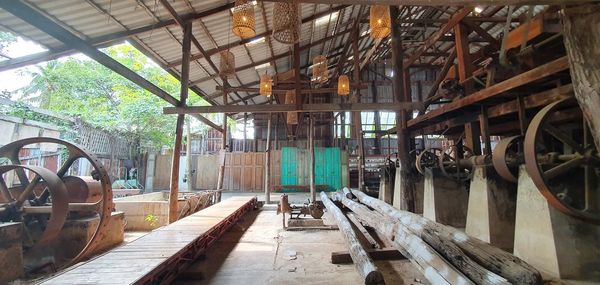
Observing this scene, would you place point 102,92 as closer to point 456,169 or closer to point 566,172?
point 456,169

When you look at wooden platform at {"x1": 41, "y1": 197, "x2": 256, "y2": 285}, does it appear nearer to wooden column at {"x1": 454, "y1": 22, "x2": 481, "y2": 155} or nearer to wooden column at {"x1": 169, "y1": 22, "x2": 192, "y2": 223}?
wooden column at {"x1": 169, "y1": 22, "x2": 192, "y2": 223}

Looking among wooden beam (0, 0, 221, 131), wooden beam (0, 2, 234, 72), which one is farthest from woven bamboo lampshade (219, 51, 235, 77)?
wooden beam (0, 0, 221, 131)

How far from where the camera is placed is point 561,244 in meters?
2.23

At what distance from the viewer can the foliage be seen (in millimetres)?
12172

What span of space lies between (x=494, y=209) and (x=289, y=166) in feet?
40.3

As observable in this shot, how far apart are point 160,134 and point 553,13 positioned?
A: 627 inches

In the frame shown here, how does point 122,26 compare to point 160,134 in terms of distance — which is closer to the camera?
point 122,26

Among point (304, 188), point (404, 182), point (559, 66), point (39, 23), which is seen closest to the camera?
point (559, 66)

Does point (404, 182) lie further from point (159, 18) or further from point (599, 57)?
point (159, 18)

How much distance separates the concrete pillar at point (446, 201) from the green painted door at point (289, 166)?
1088 cm

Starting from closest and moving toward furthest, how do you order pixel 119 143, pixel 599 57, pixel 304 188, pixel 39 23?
pixel 599 57
pixel 39 23
pixel 119 143
pixel 304 188

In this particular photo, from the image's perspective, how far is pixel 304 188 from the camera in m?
14.6

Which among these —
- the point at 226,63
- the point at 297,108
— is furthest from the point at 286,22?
the point at 226,63

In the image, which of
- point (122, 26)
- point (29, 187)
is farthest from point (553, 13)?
point (29, 187)
